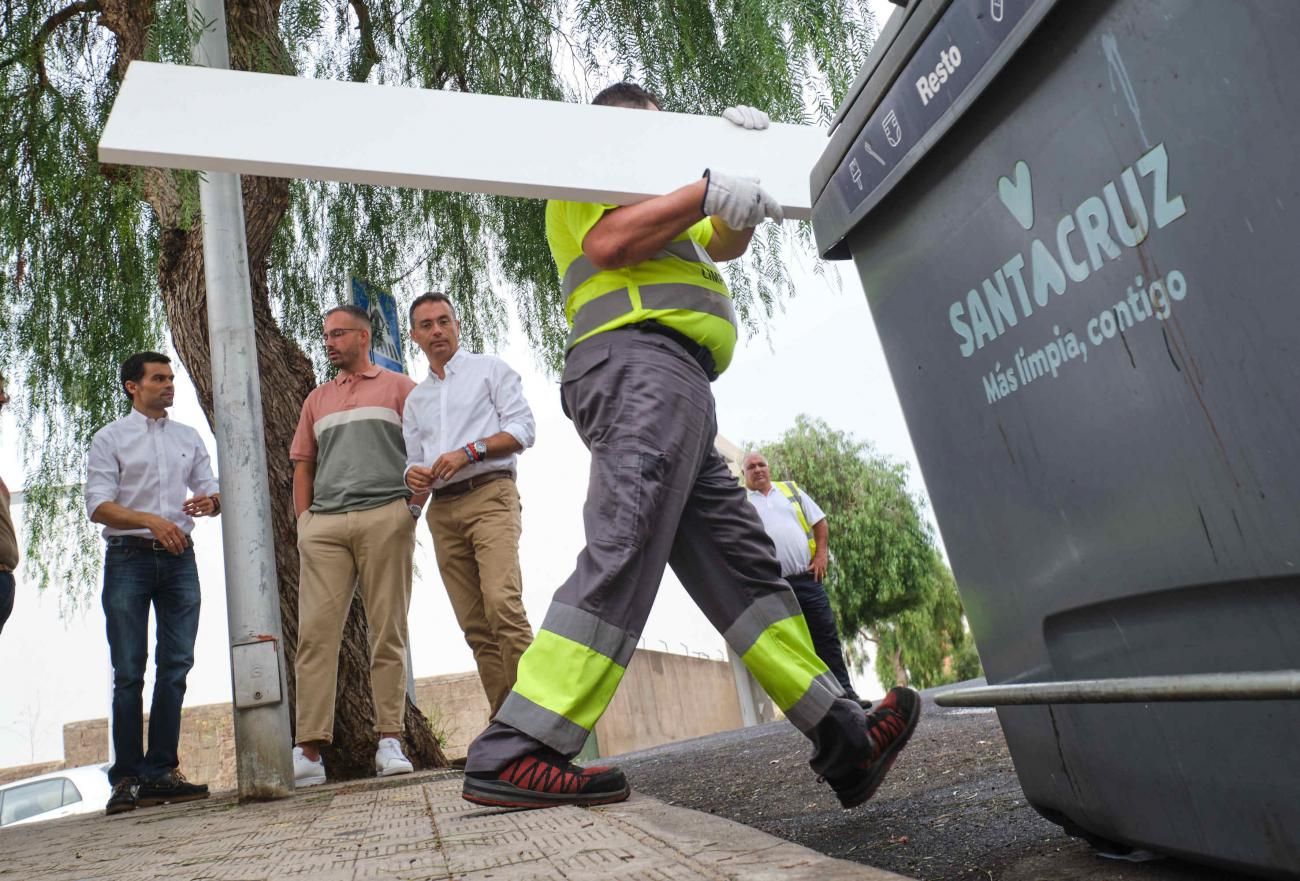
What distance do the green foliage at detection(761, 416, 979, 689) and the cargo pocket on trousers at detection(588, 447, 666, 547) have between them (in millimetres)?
20687

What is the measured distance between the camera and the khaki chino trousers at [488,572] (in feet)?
13.6

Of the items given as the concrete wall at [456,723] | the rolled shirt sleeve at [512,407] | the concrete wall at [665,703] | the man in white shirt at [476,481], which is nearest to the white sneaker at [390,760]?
the man in white shirt at [476,481]

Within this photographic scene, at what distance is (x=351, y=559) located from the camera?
447 centimetres

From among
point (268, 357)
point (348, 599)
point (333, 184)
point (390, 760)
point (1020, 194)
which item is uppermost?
point (333, 184)

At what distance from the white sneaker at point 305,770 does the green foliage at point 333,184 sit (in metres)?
2.08

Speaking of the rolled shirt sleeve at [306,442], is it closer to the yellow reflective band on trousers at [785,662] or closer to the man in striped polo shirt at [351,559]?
the man in striped polo shirt at [351,559]

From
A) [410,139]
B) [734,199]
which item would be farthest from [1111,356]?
[410,139]

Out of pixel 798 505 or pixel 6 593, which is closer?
pixel 6 593

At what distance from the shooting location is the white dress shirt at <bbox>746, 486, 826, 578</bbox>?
6.80 meters

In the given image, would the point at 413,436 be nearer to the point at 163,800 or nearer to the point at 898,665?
the point at 163,800

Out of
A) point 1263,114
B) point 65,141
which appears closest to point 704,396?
point 1263,114

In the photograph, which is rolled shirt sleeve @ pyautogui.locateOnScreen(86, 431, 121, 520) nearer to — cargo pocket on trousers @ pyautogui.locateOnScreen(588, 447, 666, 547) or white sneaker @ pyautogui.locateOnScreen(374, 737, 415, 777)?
white sneaker @ pyautogui.locateOnScreen(374, 737, 415, 777)

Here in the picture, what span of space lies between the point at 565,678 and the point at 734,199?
1.07m

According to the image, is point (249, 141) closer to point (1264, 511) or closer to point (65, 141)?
point (1264, 511)
